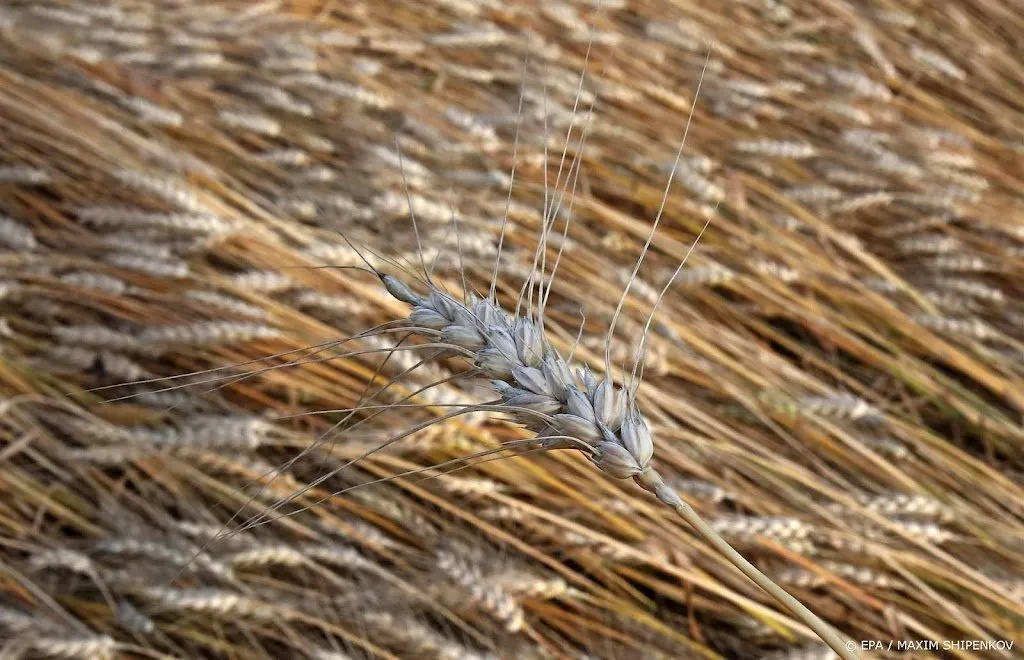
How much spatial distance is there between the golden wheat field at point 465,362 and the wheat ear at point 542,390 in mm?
280

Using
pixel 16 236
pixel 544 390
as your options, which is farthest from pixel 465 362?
pixel 16 236

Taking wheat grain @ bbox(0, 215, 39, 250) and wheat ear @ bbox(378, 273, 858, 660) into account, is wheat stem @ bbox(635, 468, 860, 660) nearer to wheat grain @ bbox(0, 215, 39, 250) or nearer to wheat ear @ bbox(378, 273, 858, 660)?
wheat ear @ bbox(378, 273, 858, 660)

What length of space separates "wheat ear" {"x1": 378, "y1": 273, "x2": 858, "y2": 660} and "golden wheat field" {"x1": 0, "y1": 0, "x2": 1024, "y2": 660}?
28 cm

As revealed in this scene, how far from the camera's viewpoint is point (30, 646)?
91cm

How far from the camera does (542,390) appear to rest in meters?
0.48

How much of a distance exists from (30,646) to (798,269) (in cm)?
104

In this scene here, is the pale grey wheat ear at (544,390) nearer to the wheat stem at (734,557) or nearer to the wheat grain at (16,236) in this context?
the wheat stem at (734,557)

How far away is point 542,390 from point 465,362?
0.34m

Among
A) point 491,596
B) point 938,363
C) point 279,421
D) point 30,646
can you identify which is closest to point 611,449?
point 491,596

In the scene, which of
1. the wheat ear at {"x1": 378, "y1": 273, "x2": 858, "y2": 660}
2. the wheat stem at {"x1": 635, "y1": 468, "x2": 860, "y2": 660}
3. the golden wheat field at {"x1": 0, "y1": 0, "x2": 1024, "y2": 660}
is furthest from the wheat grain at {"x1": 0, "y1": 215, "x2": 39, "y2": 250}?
the wheat stem at {"x1": 635, "y1": 468, "x2": 860, "y2": 660}

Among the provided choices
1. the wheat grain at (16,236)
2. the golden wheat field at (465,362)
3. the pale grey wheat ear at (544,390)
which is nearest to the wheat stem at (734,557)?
the pale grey wheat ear at (544,390)

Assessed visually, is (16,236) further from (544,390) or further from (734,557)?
(734,557)

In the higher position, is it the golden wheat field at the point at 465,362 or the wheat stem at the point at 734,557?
the wheat stem at the point at 734,557

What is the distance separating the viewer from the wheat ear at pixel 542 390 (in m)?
0.45
